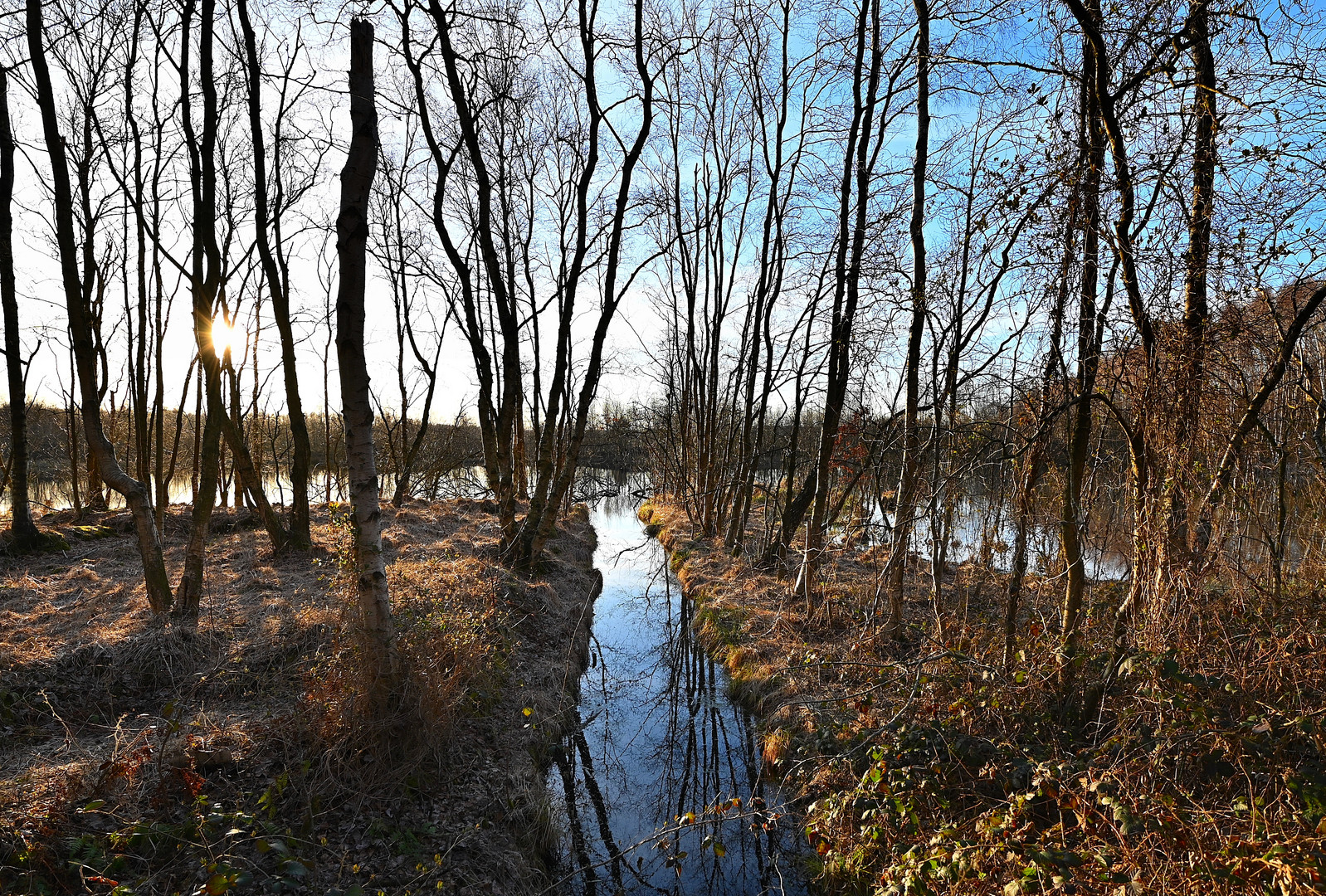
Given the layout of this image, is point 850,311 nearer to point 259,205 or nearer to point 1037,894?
point 1037,894

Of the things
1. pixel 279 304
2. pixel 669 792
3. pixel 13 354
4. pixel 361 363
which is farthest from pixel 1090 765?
pixel 13 354

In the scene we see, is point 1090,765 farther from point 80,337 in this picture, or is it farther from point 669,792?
point 80,337

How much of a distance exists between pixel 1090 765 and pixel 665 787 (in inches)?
142

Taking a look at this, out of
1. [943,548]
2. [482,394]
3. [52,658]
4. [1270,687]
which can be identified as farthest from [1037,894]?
[482,394]

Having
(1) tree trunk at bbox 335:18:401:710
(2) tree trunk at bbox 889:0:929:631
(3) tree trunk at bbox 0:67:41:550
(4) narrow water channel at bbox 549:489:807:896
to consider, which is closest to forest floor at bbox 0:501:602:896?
(1) tree trunk at bbox 335:18:401:710

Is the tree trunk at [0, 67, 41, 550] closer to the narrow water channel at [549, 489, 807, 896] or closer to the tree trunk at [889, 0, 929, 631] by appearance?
the narrow water channel at [549, 489, 807, 896]

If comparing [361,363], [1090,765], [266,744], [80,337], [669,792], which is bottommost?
[669,792]

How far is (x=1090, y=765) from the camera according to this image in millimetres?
3238

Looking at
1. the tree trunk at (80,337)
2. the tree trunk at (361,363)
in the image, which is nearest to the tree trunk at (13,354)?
the tree trunk at (80,337)

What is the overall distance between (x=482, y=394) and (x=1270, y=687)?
10.3 metres

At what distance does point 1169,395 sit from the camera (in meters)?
3.71

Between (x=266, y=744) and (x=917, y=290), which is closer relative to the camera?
(x=266, y=744)

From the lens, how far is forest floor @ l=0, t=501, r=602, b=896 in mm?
3205

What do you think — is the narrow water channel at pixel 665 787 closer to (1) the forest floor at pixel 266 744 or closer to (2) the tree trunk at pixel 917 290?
(1) the forest floor at pixel 266 744
